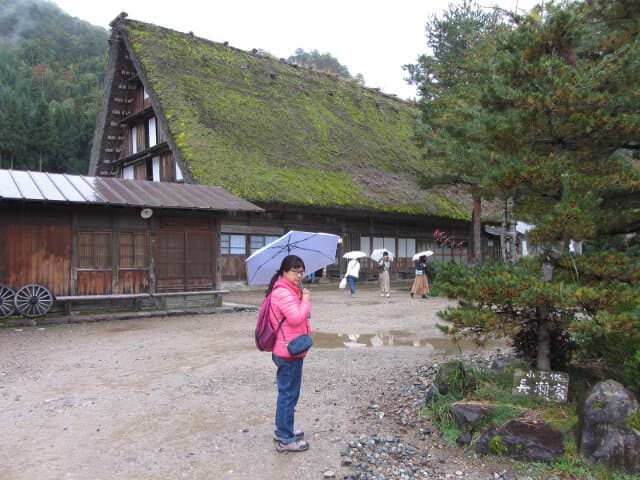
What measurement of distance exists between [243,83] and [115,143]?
560 centimetres

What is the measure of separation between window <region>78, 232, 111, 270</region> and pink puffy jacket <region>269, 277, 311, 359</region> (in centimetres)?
776

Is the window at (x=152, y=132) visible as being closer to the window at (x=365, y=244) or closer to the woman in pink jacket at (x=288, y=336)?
the window at (x=365, y=244)

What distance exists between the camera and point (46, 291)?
9445mm

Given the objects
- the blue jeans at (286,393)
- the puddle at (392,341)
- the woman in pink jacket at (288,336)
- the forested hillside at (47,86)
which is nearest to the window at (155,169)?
the puddle at (392,341)

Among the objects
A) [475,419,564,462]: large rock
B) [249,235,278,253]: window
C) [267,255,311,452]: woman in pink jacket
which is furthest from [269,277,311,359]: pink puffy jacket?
[249,235,278,253]: window

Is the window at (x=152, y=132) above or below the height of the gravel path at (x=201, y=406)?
above

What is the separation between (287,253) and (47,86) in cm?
4984

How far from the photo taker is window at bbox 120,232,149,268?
1052cm

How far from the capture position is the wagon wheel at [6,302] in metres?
9.02

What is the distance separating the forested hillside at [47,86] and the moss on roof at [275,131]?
1828 centimetres

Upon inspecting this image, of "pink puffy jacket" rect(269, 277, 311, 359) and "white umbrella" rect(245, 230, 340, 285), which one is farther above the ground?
"white umbrella" rect(245, 230, 340, 285)

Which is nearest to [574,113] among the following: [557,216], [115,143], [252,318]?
[557,216]

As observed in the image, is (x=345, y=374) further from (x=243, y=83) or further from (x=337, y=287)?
(x=243, y=83)

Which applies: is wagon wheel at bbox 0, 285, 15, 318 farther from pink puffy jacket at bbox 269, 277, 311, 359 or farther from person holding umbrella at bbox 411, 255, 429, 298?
person holding umbrella at bbox 411, 255, 429, 298
